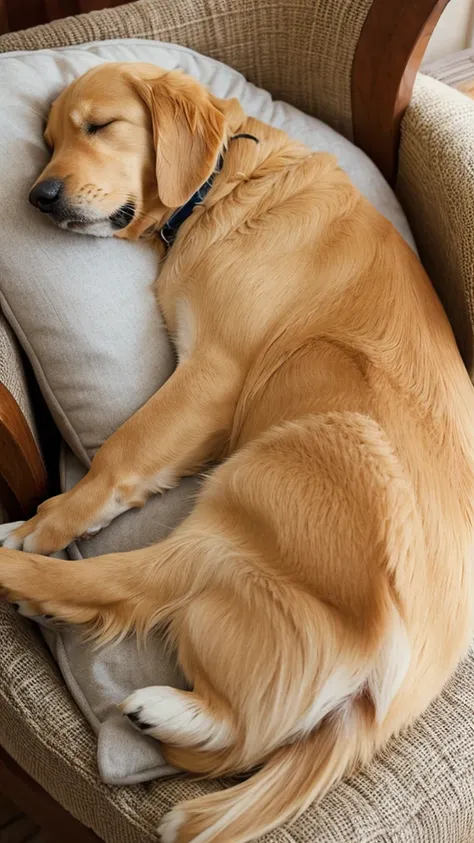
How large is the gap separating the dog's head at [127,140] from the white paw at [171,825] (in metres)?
1.10

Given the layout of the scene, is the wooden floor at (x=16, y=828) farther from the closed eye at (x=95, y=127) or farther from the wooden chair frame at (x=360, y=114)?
the closed eye at (x=95, y=127)

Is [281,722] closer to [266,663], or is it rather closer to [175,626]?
[266,663]

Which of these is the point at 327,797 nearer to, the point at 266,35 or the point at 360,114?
the point at 360,114

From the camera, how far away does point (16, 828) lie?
1.84 m

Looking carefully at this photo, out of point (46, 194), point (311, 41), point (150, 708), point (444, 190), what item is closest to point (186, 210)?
point (46, 194)

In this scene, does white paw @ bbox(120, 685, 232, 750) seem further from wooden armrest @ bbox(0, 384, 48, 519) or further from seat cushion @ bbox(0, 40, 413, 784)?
wooden armrest @ bbox(0, 384, 48, 519)

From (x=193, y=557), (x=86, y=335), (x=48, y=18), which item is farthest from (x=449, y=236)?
(x=48, y=18)

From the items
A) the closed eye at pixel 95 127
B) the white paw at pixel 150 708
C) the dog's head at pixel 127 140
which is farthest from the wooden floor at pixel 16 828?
the closed eye at pixel 95 127

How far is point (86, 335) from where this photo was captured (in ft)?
5.25

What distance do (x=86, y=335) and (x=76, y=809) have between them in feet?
2.83

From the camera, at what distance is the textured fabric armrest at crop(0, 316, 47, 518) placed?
1.44 meters

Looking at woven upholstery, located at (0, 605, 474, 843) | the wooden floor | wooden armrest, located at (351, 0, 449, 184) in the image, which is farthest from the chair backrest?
the wooden floor

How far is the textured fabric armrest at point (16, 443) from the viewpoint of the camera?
1.44 metres

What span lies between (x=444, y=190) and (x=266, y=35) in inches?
28.4
